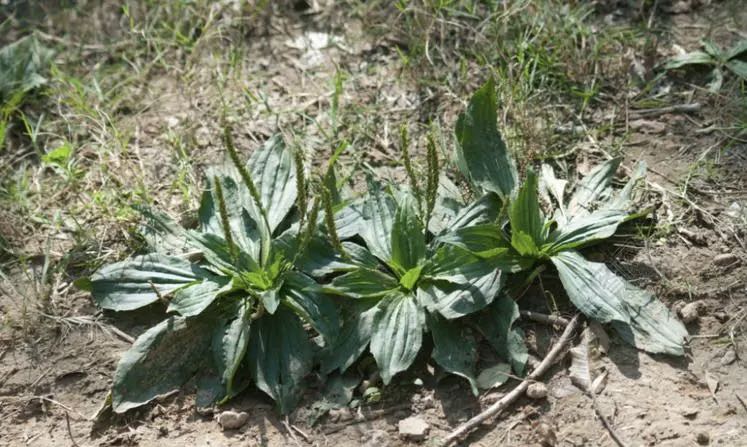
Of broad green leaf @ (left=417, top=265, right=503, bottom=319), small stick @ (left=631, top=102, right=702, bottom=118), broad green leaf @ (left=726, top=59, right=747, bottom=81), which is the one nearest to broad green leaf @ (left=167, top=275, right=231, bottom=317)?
broad green leaf @ (left=417, top=265, right=503, bottom=319)

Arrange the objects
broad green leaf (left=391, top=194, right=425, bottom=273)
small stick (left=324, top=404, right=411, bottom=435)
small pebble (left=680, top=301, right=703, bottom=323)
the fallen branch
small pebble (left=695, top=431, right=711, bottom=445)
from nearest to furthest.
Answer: small pebble (left=695, top=431, right=711, bottom=445), the fallen branch, small stick (left=324, top=404, right=411, bottom=435), small pebble (left=680, top=301, right=703, bottom=323), broad green leaf (left=391, top=194, right=425, bottom=273)

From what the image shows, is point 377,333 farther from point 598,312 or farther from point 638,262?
point 638,262

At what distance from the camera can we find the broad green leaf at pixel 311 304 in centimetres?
317

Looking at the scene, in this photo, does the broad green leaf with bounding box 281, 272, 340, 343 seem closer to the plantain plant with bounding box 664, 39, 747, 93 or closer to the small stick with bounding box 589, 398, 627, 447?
the small stick with bounding box 589, 398, 627, 447

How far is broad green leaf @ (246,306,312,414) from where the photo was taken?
312cm

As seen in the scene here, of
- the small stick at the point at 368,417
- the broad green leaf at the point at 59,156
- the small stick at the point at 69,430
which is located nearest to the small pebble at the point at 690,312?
the small stick at the point at 368,417

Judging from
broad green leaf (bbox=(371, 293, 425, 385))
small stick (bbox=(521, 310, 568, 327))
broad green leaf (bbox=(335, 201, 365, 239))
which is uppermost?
broad green leaf (bbox=(335, 201, 365, 239))

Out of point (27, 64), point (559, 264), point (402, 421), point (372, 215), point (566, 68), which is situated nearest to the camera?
point (402, 421)

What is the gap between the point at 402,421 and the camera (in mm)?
3018

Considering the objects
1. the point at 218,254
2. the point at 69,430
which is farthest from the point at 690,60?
the point at 69,430

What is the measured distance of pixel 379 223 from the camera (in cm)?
343

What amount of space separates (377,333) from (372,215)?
1.78 feet

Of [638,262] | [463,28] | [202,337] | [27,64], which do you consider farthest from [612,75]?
[27,64]

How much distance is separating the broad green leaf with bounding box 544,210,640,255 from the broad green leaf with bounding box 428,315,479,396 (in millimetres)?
476
